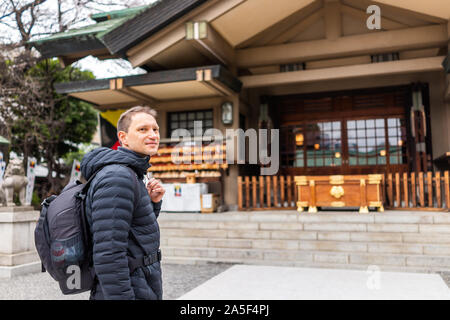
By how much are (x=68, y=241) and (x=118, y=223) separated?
0.26 meters

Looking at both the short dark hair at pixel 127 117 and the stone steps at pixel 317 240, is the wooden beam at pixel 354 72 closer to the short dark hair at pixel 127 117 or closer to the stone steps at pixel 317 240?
the stone steps at pixel 317 240

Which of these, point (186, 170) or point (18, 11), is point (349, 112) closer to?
point (186, 170)

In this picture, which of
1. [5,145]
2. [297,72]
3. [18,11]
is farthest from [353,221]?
[18,11]

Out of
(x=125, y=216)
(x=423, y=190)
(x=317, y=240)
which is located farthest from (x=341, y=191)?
(x=125, y=216)

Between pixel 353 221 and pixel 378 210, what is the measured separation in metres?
1.74

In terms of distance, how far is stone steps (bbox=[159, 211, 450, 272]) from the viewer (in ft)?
21.2

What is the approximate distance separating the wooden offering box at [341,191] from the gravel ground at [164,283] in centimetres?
300

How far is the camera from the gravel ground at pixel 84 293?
5051 millimetres

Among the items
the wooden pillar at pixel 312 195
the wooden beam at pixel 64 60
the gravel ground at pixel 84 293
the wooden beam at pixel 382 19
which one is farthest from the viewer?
the wooden beam at pixel 64 60

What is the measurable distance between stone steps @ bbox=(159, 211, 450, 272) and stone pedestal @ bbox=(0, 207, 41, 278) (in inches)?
102

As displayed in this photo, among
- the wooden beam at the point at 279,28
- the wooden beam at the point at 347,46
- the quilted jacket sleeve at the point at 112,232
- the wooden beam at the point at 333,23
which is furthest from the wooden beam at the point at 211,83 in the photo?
the quilted jacket sleeve at the point at 112,232

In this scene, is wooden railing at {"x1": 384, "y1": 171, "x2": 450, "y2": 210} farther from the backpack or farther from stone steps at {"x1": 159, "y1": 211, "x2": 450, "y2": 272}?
the backpack

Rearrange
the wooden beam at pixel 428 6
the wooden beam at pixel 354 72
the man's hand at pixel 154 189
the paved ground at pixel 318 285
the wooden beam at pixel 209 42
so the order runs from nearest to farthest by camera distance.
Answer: the man's hand at pixel 154 189, the paved ground at pixel 318 285, the wooden beam at pixel 428 6, the wooden beam at pixel 209 42, the wooden beam at pixel 354 72

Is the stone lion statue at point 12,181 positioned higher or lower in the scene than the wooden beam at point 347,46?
lower
